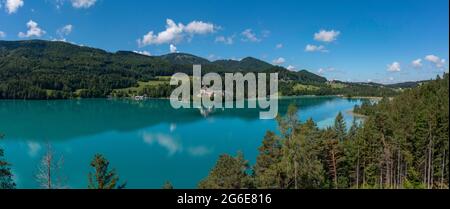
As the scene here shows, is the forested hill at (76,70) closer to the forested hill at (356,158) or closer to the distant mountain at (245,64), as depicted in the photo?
the distant mountain at (245,64)

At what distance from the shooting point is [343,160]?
1730cm

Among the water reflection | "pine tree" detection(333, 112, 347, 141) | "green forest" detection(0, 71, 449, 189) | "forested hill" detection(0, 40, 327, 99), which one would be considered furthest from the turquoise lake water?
"forested hill" detection(0, 40, 327, 99)

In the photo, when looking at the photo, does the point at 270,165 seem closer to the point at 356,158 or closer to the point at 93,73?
the point at 356,158

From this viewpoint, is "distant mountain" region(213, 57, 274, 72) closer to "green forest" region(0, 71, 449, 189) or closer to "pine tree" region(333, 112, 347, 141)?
"pine tree" region(333, 112, 347, 141)

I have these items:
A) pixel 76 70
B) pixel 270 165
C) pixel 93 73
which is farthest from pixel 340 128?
pixel 76 70

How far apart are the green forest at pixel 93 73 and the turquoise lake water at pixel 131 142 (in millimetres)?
27322

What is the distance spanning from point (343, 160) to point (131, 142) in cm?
2323

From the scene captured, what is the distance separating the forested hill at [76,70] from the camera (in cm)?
8425

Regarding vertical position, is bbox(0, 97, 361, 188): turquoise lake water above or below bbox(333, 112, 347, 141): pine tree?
below

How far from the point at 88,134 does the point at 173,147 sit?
41.2 ft

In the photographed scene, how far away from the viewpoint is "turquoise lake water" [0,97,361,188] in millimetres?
23172

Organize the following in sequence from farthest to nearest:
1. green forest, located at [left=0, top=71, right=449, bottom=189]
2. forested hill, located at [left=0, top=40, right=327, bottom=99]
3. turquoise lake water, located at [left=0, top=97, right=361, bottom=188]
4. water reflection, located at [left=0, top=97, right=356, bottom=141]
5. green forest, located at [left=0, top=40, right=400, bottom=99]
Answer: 1. green forest, located at [left=0, top=40, right=400, bottom=99]
2. forested hill, located at [left=0, top=40, right=327, bottom=99]
3. water reflection, located at [left=0, top=97, right=356, bottom=141]
4. turquoise lake water, located at [left=0, top=97, right=361, bottom=188]
5. green forest, located at [left=0, top=71, right=449, bottom=189]
